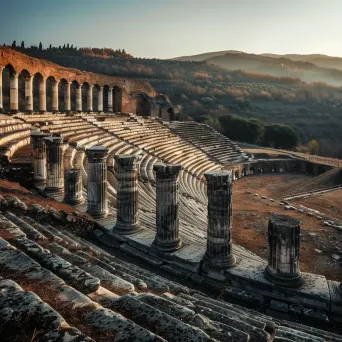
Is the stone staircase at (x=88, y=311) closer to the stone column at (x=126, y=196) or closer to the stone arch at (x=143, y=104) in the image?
the stone column at (x=126, y=196)

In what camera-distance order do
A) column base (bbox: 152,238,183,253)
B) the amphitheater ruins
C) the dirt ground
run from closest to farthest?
the amphitheater ruins < column base (bbox: 152,238,183,253) < the dirt ground

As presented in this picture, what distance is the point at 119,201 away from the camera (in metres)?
8.62

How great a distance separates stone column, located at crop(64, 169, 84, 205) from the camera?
9.91 metres

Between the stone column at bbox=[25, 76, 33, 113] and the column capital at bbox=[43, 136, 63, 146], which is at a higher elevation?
the stone column at bbox=[25, 76, 33, 113]

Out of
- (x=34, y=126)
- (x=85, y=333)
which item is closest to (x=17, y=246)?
(x=85, y=333)

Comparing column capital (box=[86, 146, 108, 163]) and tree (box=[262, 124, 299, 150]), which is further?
tree (box=[262, 124, 299, 150])

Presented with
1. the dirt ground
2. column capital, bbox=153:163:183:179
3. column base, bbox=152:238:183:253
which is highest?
column capital, bbox=153:163:183:179

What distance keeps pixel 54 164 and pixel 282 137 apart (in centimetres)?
3559

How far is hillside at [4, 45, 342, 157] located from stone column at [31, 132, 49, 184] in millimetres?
33985

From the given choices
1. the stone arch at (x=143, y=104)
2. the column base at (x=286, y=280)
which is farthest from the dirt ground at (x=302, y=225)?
the stone arch at (x=143, y=104)

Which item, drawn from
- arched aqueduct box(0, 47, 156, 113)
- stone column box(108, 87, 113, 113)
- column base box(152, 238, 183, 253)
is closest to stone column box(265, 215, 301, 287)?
column base box(152, 238, 183, 253)

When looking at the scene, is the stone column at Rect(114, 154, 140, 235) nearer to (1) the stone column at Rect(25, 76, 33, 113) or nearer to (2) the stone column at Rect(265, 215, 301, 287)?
(2) the stone column at Rect(265, 215, 301, 287)

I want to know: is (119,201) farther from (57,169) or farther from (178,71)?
(178,71)

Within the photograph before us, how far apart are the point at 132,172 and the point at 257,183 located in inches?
765
